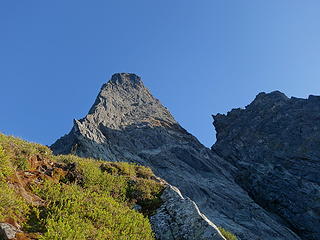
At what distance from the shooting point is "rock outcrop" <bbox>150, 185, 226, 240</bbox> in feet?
48.4

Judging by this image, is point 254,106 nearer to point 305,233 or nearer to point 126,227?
point 305,233

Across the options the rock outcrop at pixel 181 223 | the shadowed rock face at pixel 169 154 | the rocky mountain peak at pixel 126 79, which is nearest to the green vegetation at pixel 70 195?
the rock outcrop at pixel 181 223

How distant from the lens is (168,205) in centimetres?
1745

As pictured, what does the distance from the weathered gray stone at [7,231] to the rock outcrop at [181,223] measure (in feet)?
21.5

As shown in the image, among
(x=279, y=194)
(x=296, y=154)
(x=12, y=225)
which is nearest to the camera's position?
(x=12, y=225)

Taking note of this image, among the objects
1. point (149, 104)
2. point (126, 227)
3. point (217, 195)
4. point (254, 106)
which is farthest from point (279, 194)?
point (126, 227)

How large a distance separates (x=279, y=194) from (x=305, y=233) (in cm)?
876

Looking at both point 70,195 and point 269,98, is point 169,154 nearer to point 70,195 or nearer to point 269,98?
point 269,98

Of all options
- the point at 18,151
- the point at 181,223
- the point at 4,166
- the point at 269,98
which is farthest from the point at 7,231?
the point at 269,98

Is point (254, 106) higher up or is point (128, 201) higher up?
point (254, 106)

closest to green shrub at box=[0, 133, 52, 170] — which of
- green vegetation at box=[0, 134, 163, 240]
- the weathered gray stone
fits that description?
green vegetation at box=[0, 134, 163, 240]

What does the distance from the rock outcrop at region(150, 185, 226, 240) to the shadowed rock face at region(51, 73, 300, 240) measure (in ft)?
97.7

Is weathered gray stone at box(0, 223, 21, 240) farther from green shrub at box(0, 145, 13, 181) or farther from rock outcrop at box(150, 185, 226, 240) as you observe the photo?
rock outcrop at box(150, 185, 226, 240)

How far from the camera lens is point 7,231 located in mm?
10633
